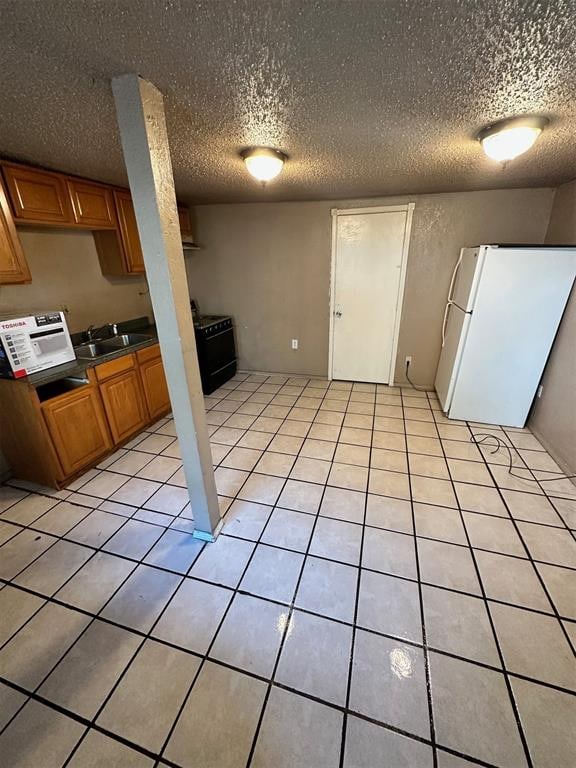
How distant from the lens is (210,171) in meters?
2.25

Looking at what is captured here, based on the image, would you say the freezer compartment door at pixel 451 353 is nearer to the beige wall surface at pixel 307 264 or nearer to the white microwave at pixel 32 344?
the beige wall surface at pixel 307 264

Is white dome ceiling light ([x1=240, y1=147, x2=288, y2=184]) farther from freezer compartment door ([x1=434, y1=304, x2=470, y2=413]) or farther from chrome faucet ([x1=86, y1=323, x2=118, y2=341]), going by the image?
chrome faucet ([x1=86, y1=323, x2=118, y2=341])

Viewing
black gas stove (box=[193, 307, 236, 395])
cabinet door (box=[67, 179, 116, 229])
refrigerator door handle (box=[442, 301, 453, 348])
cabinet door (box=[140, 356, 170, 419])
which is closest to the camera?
cabinet door (box=[67, 179, 116, 229])

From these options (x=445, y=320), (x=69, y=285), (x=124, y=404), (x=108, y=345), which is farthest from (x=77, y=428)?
(x=445, y=320)

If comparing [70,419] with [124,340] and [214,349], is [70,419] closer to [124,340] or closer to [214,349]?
[124,340]

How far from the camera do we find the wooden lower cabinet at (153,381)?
9.01 feet

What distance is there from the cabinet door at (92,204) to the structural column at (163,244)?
1603 millimetres

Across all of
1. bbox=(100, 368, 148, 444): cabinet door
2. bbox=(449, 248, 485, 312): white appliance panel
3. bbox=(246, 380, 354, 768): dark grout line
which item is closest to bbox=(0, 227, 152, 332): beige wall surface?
bbox=(100, 368, 148, 444): cabinet door

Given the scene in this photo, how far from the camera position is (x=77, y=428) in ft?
7.20

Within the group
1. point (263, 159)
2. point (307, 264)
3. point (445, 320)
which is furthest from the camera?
point (307, 264)

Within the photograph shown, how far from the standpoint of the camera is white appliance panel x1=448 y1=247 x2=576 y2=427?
7.66ft

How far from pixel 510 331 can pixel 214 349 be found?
297cm

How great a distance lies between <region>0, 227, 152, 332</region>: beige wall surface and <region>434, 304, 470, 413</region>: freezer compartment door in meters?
3.33

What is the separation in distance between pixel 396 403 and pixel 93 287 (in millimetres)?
3270
